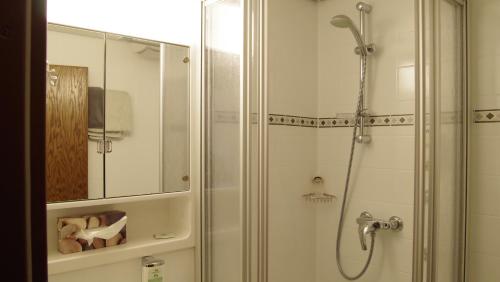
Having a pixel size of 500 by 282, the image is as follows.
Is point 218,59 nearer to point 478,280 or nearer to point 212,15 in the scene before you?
point 212,15

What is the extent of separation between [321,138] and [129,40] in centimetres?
127

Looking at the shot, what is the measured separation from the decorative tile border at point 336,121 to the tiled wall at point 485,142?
31 cm

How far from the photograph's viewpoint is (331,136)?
2.18m

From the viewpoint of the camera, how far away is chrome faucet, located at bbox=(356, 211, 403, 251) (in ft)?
6.07

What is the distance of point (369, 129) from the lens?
6.54 feet

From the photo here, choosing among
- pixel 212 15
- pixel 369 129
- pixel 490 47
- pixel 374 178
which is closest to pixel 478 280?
pixel 374 178

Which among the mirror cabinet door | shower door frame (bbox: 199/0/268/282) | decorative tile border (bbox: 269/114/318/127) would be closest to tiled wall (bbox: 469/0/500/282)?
decorative tile border (bbox: 269/114/318/127)

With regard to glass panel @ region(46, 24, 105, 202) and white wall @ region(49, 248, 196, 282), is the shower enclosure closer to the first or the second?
white wall @ region(49, 248, 196, 282)

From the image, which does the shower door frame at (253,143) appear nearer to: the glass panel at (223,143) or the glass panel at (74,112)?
the glass panel at (223,143)

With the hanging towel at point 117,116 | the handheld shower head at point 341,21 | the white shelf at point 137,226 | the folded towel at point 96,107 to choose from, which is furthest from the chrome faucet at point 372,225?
the folded towel at point 96,107

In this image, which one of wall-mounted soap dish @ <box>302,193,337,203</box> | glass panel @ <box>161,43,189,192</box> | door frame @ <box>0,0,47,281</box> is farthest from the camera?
wall-mounted soap dish @ <box>302,193,337,203</box>

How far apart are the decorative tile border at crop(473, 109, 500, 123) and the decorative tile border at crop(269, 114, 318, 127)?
2.87 ft

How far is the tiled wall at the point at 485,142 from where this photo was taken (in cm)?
159

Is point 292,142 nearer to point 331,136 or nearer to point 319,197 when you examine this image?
point 331,136
